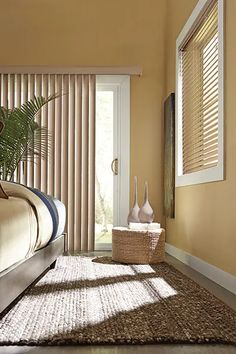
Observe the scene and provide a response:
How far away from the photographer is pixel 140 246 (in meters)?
4.30

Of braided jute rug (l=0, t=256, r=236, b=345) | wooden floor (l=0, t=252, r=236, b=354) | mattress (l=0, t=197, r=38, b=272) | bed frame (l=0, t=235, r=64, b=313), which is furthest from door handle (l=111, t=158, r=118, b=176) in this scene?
wooden floor (l=0, t=252, r=236, b=354)

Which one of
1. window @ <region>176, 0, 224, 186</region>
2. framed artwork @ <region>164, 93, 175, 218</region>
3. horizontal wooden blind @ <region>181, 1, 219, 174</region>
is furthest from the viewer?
framed artwork @ <region>164, 93, 175, 218</region>

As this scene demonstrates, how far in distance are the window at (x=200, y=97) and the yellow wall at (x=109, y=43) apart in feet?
2.49

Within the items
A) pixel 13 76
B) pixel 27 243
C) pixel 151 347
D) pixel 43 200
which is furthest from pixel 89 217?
pixel 151 347

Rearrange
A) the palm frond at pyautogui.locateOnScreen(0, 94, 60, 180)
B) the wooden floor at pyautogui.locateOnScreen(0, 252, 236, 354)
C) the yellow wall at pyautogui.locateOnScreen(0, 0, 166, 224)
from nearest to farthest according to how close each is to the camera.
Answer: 1. the wooden floor at pyautogui.locateOnScreen(0, 252, 236, 354)
2. the palm frond at pyautogui.locateOnScreen(0, 94, 60, 180)
3. the yellow wall at pyautogui.locateOnScreen(0, 0, 166, 224)

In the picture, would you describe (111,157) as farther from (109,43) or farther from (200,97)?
(200,97)

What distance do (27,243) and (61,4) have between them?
3.88 meters

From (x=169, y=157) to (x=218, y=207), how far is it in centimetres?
179

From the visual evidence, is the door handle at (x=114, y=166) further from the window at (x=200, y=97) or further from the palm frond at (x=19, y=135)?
the window at (x=200, y=97)

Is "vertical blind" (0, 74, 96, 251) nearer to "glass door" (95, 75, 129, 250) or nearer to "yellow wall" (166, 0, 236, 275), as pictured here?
"glass door" (95, 75, 129, 250)

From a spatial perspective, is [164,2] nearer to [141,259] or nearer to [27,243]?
[141,259]

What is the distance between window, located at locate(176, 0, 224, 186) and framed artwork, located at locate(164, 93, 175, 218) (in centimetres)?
18

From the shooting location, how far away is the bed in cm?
191

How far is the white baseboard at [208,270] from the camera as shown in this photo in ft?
10.2
